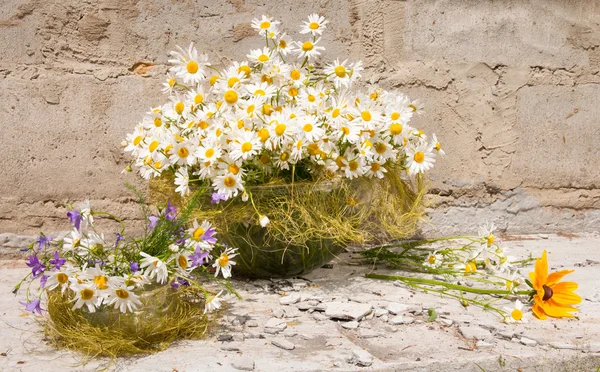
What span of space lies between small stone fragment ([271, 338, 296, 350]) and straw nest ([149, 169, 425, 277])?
322 mm

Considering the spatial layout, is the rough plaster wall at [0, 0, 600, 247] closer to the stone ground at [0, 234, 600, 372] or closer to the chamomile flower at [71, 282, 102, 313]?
the stone ground at [0, 234, 600, 372]

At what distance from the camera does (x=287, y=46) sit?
1.76 m

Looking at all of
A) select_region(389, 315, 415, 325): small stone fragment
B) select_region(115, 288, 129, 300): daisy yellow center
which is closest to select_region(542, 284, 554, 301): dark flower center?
select_region(389, 315, 415, 325): small stone fragment

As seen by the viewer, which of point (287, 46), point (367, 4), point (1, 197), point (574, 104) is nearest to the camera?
point (287, 46)

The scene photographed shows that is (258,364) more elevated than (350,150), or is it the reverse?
(350,150)

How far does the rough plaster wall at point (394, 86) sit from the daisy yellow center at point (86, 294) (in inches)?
34.7

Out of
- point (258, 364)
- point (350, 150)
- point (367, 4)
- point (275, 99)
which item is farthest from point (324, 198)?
point (367, 4)

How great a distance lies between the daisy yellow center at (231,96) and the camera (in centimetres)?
161

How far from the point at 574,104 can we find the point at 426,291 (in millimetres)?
1128

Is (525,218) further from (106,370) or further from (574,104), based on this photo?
(106,370)

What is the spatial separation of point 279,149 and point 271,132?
8cm

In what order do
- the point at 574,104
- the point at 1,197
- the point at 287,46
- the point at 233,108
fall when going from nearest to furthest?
the point at 233,108 < the point at 287,46 < the point at 1,197 < the point at 574,104

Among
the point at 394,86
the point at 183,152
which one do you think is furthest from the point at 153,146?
the point at 394,86

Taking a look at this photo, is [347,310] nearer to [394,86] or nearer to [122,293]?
[122,293]
